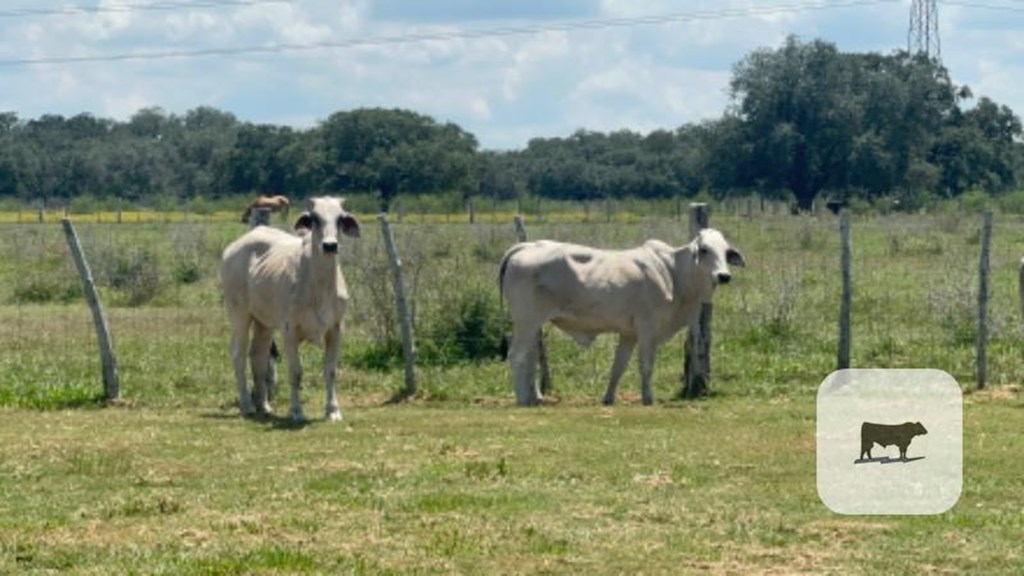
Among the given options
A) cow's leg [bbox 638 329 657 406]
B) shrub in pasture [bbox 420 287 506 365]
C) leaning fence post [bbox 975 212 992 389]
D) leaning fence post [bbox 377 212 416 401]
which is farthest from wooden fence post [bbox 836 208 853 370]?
leaning fence post [bbox 377 212 416 401]

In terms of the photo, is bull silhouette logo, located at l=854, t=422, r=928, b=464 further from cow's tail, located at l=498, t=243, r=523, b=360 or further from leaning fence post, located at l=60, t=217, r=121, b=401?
leaning fence post, located at l=60, t=217, r=121, b=401

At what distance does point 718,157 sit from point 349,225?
59851 millimetres

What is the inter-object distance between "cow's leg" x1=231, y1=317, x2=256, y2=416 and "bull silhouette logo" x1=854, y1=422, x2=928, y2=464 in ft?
26.6

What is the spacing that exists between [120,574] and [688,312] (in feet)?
34.5

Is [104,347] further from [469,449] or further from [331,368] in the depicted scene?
[469,449]

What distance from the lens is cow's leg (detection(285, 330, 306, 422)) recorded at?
56.9ft

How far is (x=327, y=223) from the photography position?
1725 cm

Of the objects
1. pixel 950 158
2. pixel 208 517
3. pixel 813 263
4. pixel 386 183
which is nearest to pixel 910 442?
pixel 208 517

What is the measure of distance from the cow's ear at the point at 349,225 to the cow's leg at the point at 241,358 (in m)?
1.75

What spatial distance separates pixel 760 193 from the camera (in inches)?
2938

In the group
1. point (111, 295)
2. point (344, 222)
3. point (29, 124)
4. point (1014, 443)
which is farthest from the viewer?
point (29, 124)

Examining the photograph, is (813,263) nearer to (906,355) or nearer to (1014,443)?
(906,355)

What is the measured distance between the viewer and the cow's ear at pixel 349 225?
17.5 meters

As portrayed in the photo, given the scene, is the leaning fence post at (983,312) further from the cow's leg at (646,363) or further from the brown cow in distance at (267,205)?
the brown cow in distance at (267,205)
